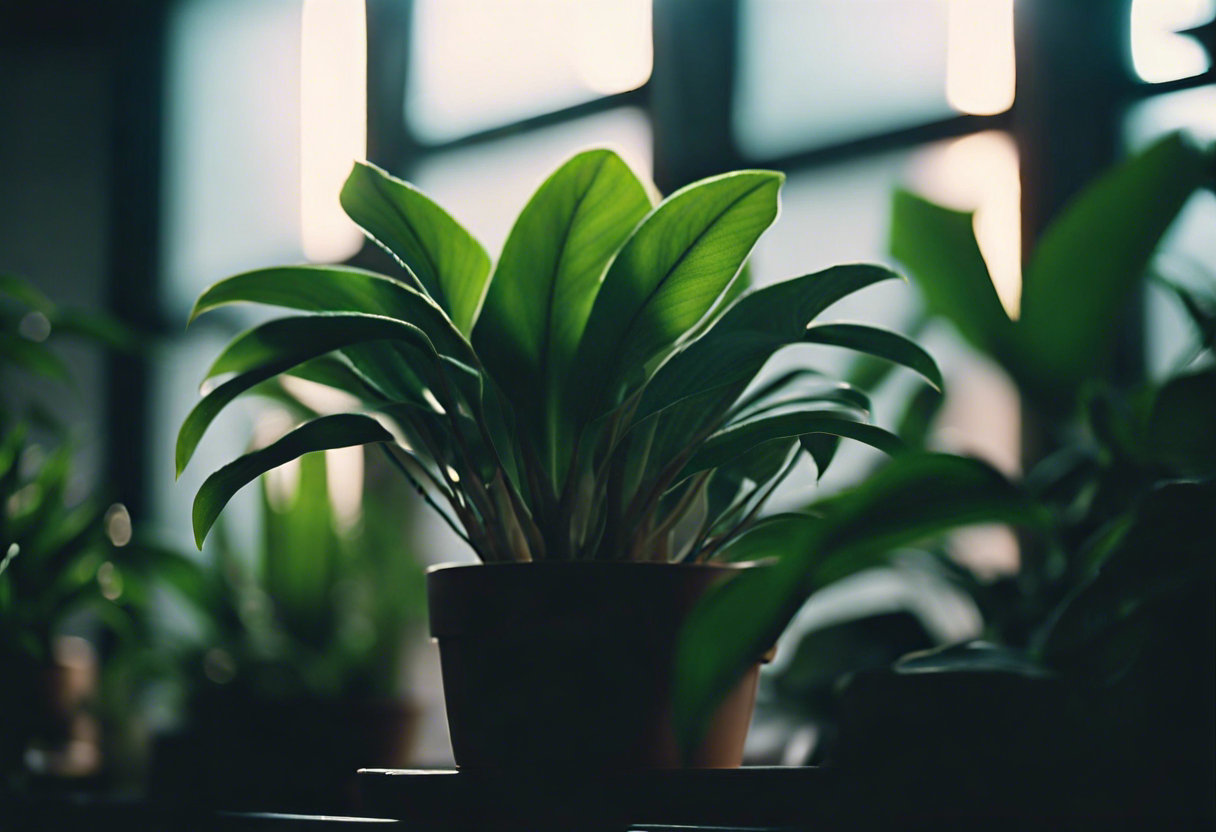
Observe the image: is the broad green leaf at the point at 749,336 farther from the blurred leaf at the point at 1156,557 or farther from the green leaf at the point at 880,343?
the blurred leaf at the point at 1156,557

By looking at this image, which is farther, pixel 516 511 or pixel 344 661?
pixel 344 661

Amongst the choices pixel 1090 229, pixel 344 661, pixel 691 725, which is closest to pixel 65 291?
pixel 344 661

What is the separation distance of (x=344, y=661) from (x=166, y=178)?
1.59 m

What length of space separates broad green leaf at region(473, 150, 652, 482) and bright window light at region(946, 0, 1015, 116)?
1037 mm

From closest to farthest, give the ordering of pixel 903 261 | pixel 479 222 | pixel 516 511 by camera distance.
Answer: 1. pixel 516 511
2. pixel 903 261
3. pixel 479 222

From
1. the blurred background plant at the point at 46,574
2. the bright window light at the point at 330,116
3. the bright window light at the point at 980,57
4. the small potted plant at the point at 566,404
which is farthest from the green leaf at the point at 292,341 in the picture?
the bright window light at the point at 330,116

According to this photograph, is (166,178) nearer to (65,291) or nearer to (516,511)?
(65,291)

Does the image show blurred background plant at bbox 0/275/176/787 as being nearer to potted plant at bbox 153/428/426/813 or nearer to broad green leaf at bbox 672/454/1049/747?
potted plant at bbox 153/428/426/813

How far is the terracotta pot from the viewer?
55cm

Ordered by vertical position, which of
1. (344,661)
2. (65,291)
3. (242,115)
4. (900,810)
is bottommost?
(344,661)

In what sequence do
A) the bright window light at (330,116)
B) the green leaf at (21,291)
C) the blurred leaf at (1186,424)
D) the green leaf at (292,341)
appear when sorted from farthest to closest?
1. the bright window light at (330,116)
2. the green leaf at (21,291)
3. the blurred leaf at (1186,424)
4. the green leaf at (292,341)

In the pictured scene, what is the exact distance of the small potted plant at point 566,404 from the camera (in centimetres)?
55

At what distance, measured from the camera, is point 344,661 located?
1.44 meters

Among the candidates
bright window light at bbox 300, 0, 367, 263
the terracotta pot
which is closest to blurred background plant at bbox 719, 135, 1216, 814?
the terracotta pot
